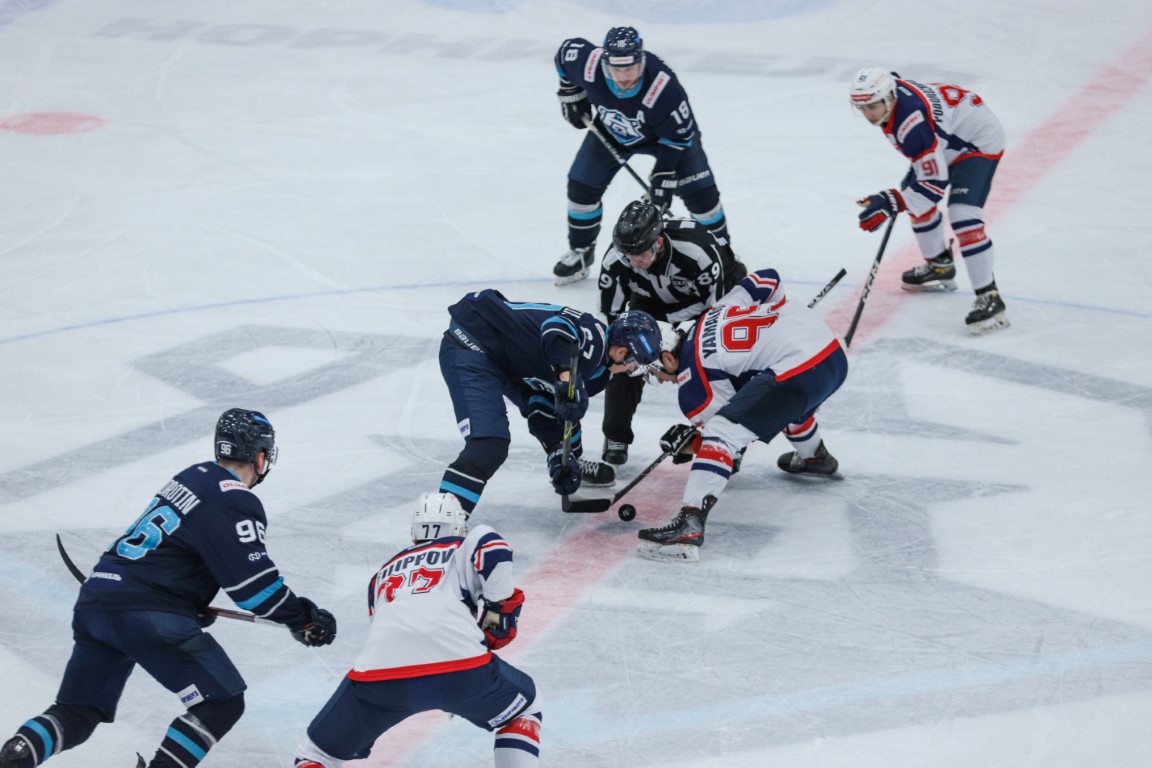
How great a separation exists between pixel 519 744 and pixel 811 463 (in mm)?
2163

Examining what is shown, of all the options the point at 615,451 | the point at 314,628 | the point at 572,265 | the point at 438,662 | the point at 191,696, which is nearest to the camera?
A: the point at 438,662

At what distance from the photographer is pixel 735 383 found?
4773 millimetres

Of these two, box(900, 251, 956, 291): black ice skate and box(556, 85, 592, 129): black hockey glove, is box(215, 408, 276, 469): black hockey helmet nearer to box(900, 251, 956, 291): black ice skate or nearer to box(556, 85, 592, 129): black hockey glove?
box(556, 85, 592, 129): black hockey glove

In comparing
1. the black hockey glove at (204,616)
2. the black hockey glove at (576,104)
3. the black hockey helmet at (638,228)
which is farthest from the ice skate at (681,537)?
the black hockey glove at (576,104)

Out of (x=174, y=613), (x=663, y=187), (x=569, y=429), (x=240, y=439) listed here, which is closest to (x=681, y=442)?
(x=569, y=429)

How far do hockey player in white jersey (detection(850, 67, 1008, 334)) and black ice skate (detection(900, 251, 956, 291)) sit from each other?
393mm

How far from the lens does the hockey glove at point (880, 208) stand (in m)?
6.20

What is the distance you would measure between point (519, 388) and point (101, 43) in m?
8.00

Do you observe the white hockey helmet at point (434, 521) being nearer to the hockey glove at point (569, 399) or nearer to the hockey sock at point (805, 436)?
the hockey glove at point (569, 399)

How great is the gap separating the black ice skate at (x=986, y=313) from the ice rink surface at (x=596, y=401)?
9cm

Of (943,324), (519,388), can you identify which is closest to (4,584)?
(519,388)

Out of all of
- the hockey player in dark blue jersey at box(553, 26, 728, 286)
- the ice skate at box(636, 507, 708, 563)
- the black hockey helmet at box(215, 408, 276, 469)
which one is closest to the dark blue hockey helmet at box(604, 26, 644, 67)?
the hockey player in dark blue jersey at box(553, 26, 728, 286)

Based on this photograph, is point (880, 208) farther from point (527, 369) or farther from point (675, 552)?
point (675, 552)

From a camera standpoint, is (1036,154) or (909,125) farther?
(1036,154)
